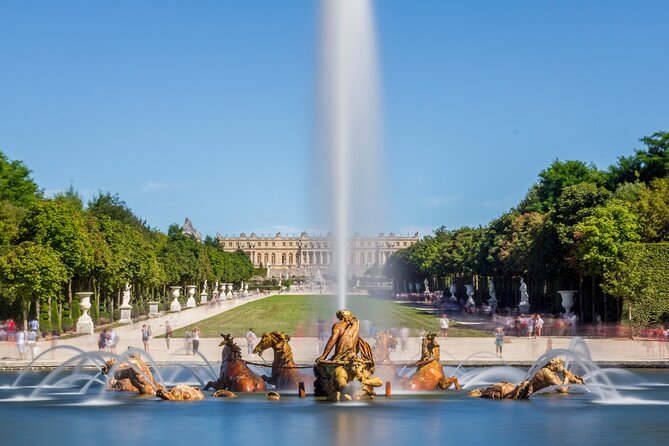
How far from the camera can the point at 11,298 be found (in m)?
52.7

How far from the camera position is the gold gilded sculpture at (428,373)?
2431 centimetres

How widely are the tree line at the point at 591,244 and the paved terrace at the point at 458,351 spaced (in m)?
5.28

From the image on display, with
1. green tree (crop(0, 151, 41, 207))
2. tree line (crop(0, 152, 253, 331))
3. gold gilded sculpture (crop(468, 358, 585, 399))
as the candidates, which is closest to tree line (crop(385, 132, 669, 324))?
gold gilded sculpture (crop(468, 358, 585, 399))

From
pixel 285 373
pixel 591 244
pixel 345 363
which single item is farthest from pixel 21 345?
pixel 591 244

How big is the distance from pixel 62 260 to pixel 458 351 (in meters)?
26.2

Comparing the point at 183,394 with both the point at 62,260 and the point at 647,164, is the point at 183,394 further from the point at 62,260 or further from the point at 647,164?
the point at 647,164

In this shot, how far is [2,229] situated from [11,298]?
750 inches

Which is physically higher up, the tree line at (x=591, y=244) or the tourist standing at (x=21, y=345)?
the tree line at (x=591, y=244)

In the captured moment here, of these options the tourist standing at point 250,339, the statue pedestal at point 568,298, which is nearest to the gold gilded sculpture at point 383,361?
the tourist standing at point 250,339

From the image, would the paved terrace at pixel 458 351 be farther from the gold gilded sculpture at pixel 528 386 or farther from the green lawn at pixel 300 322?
the gold gilded sculpture at pixel 528 386

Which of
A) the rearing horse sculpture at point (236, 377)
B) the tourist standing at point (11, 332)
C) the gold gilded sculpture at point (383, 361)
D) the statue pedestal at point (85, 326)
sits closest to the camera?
the rearing horse sculpture at point (236, 377)

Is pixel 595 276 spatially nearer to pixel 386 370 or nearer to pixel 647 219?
pixel 647 219

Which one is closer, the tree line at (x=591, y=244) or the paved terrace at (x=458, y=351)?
the paved terrace at (x=458, y=351)

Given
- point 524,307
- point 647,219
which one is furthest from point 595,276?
point 524,307
